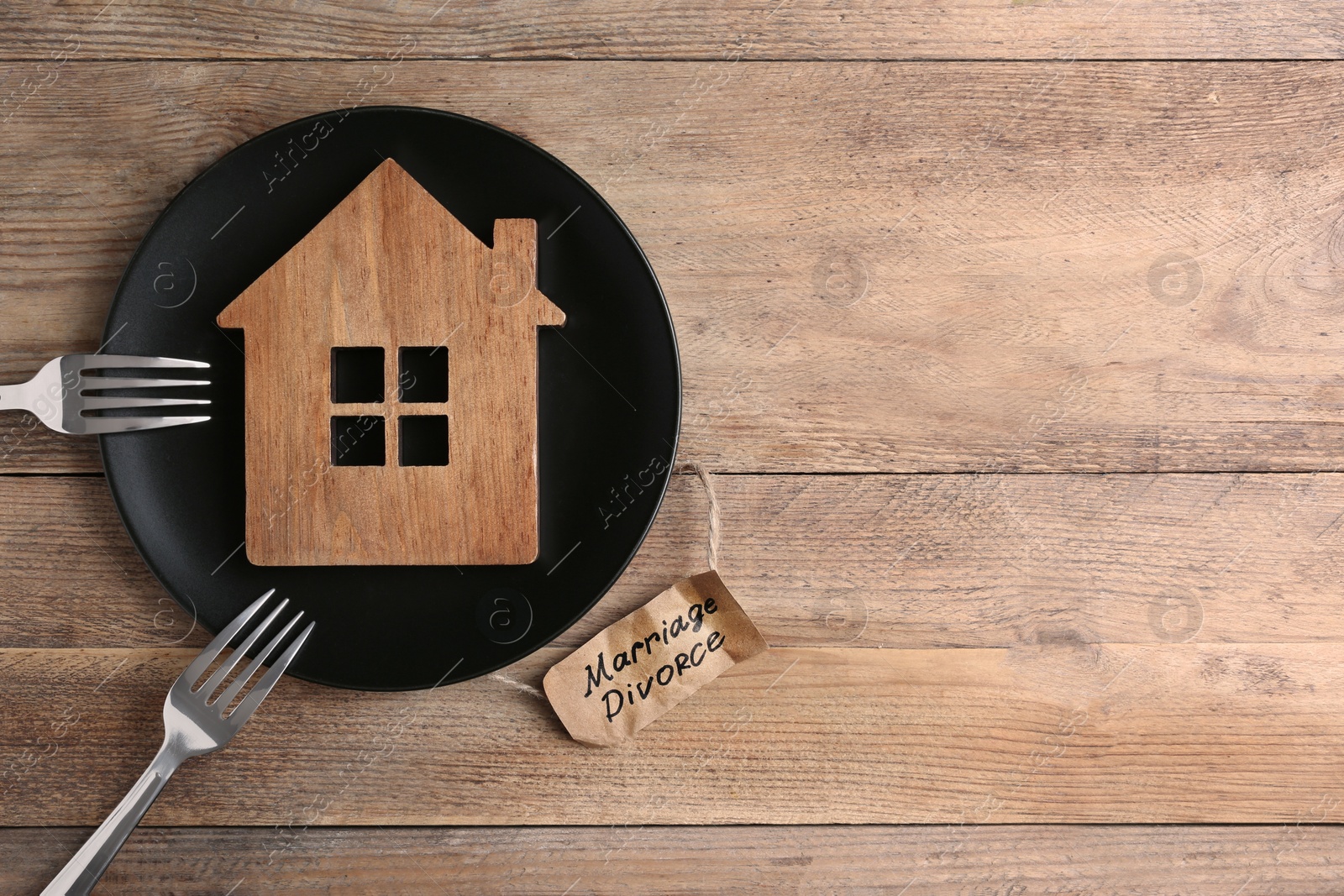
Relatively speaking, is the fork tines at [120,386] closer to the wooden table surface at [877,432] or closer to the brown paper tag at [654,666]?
the wooden table surface at [877,432]

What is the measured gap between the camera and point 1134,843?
27.7 inches

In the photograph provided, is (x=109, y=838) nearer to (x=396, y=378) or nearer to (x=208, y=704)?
(x=208, y=704)

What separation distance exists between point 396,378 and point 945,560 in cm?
51

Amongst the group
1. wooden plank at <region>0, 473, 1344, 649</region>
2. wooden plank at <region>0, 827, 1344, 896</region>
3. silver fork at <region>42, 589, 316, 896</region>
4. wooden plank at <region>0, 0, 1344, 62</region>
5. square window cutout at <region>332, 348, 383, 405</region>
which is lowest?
wooden plank at <region>0, 827, 1344, 896</region>

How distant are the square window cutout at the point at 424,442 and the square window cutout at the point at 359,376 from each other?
0.13 feet

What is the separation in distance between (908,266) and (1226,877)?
62cm

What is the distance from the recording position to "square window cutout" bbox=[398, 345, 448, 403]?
2.22 ft

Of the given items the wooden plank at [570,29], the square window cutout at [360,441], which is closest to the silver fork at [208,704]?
the square window cutout at [360,441]

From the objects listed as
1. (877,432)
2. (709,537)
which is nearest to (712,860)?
(709,537)

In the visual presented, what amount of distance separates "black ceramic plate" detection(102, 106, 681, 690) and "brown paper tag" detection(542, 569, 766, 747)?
0.06 metres

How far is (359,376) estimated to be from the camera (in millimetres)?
683

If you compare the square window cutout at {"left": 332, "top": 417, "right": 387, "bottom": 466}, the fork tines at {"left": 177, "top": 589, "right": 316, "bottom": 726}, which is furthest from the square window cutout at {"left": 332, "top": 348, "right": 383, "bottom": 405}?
the fork tines at {"left": 177, "top": 589, "right": 316, "bottom": 726}

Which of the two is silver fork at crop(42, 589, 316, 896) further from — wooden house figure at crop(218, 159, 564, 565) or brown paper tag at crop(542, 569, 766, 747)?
brown paper tag at crop(542, 569, 766, 747)

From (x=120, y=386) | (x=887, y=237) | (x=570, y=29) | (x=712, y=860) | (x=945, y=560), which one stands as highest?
(x=570, y=29)
